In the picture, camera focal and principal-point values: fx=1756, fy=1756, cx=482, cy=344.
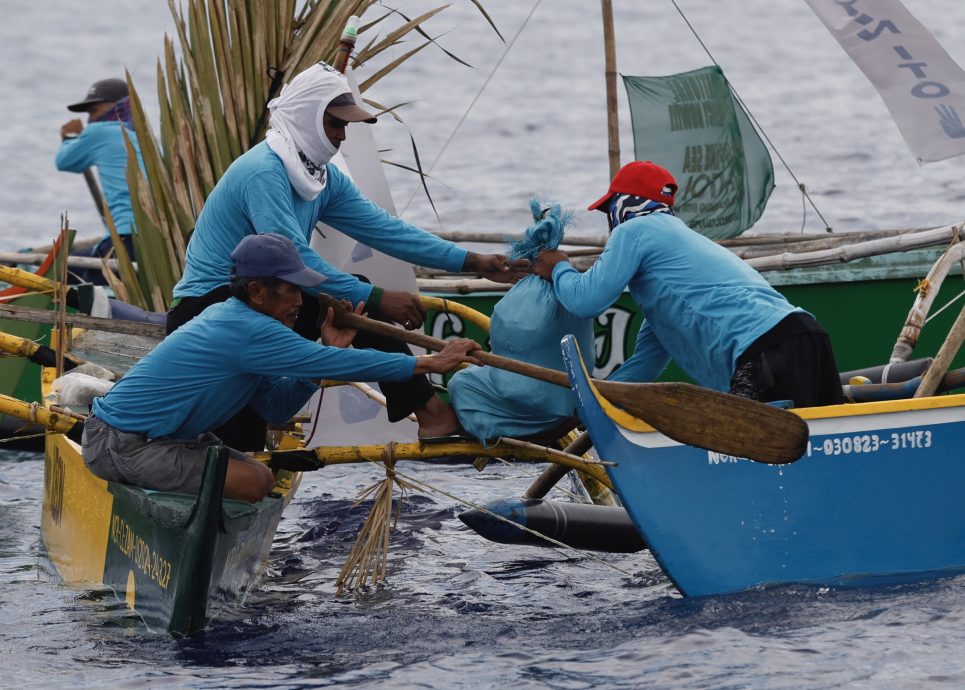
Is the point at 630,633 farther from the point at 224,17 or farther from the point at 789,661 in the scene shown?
the point at 224,17

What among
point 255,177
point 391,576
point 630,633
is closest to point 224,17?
point 255,177

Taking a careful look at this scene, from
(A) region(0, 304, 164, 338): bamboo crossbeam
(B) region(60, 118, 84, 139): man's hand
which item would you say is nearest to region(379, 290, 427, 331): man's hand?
(A) region(0, 304, 164, 338): bamboo crossbeam

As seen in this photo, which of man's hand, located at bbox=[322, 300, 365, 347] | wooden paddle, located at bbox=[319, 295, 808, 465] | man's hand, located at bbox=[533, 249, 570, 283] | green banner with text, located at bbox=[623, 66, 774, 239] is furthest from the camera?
green banner with text, located at bbox=[623, 66, 774, 239]

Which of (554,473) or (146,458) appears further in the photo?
(554,473)

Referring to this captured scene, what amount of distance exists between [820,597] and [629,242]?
58.4 inches

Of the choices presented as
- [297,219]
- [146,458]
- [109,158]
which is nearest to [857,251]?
[297,219]

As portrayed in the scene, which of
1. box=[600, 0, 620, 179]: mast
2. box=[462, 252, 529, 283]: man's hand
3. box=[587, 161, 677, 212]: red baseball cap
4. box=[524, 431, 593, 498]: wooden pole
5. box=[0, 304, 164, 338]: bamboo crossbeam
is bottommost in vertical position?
box=[524, 431, 593, 498]: wooden pole

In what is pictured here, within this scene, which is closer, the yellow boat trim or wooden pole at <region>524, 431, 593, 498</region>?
wooden pole at <region>524, 431, 593, 498</region>

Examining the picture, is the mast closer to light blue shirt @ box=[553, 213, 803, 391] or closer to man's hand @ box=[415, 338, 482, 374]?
light blue shirt @ box=[553, 213, 803, 391]

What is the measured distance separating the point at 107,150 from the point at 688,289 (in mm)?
6327

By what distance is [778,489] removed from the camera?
20.6 feet

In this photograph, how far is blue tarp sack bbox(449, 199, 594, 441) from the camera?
22.5ft

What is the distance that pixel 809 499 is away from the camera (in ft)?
20.7

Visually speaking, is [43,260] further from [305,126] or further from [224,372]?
[224,372]
